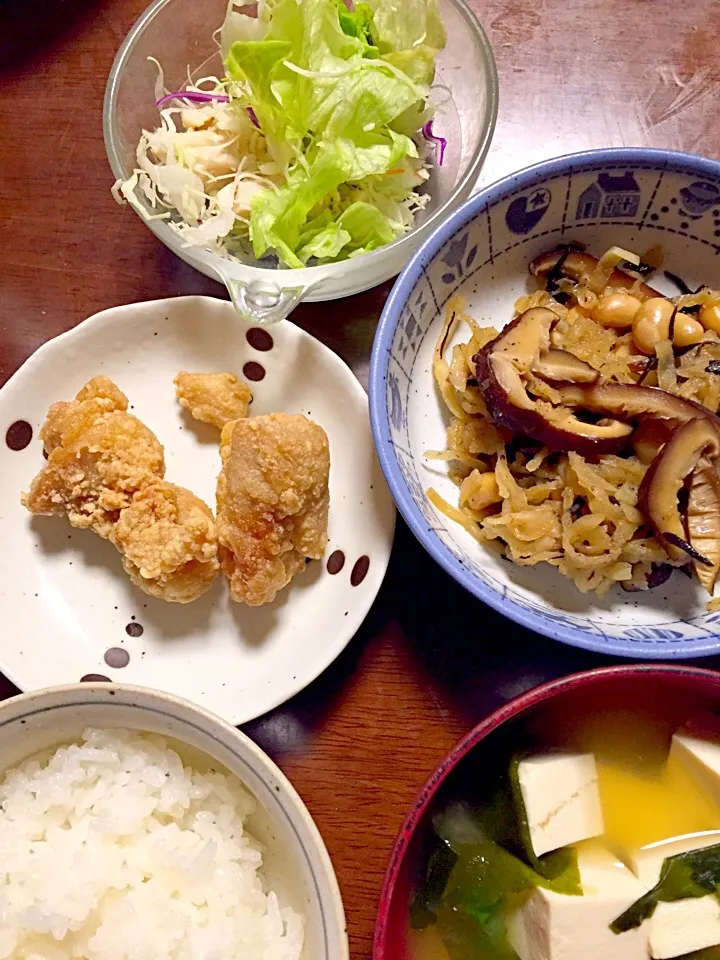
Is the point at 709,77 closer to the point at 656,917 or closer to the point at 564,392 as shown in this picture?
the point at 564,392

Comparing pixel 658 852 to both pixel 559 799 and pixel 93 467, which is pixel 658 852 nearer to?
pixel 559 799

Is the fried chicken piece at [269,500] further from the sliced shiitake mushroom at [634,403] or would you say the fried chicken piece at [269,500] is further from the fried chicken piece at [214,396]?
the sliced shiitake mushroom at [634,403]

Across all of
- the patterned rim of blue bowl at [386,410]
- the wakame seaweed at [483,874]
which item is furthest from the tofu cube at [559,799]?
the patterned rim of blue bowl at [386,410]

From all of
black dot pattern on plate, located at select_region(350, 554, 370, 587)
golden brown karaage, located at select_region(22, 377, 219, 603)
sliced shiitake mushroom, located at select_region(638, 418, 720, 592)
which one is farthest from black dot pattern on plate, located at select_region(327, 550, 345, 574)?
sliced shiitake mushroom, located at select_region(638, 418, 720, 592)

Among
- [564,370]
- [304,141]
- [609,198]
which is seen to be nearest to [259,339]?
[304,141]

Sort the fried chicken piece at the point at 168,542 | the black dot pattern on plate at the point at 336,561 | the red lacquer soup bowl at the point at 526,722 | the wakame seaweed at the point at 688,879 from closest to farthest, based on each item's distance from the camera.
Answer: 1. the red lacquer soup bowl at the point at 526,722
2. the wakame seaweed at the point at 688,879
3. the fried chicken piece at the point at 168,542
4. the black dot pattern on plate at the point at 336,561

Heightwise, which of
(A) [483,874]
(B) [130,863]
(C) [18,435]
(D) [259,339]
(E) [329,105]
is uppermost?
(E) [329,105]

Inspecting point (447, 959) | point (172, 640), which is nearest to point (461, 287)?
point (172, 640)
